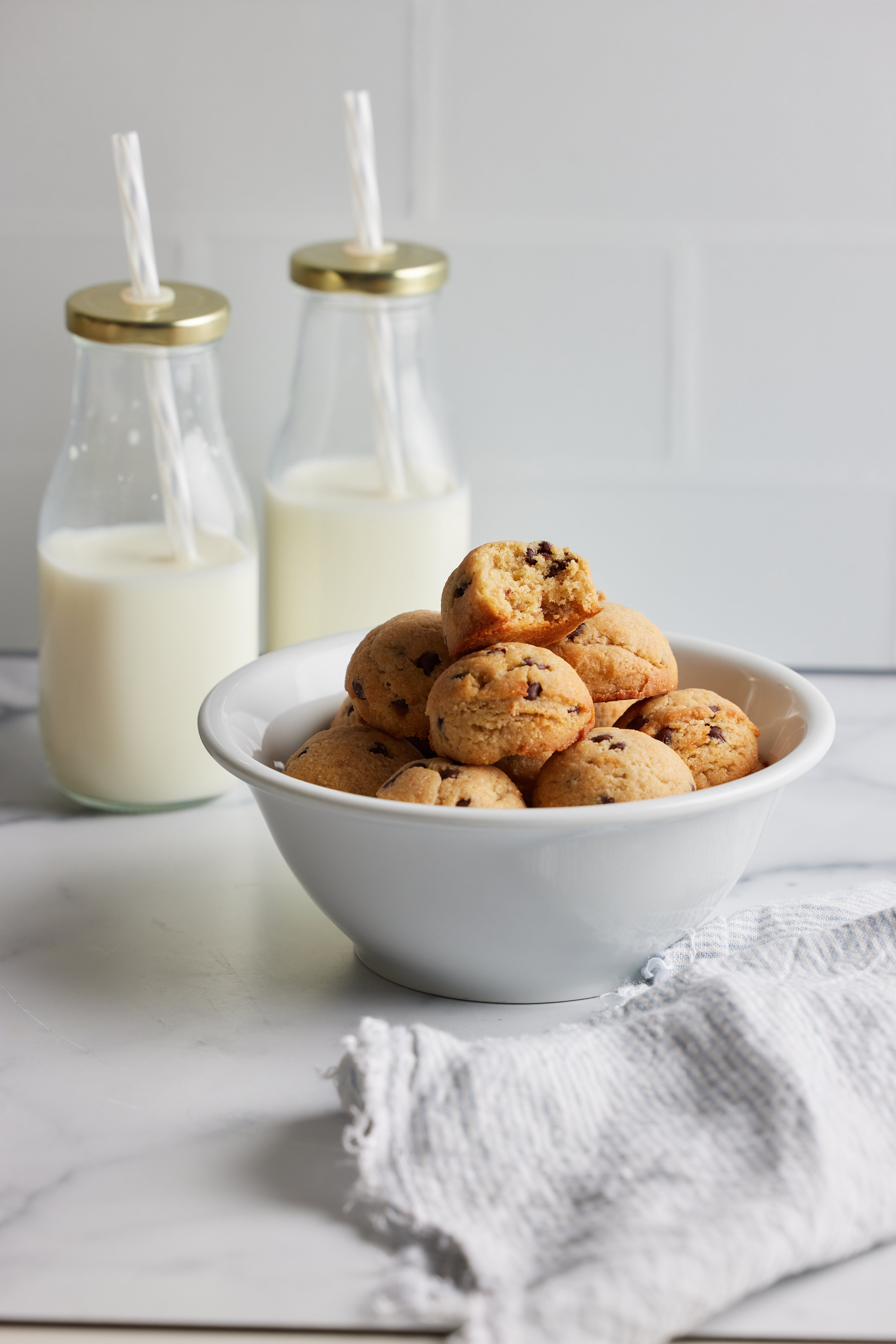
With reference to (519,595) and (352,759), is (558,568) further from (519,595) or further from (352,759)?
(352,759)

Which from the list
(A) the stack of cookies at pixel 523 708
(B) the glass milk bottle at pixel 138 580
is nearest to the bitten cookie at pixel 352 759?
(A) the stack of cookies at pixel 523 708

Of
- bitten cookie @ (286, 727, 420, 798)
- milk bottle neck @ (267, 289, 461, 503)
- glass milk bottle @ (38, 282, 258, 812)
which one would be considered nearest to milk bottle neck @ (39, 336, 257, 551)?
glass milk bottle @ (38, 282, 258, 812)

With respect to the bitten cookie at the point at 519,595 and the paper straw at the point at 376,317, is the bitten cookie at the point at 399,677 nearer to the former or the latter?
the bitten cookie at the point at 519,595

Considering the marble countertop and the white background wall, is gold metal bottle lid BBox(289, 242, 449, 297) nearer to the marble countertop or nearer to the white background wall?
the white background wall

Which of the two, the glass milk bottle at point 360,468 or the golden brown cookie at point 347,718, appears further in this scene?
the glass milk bottle at point 360,468

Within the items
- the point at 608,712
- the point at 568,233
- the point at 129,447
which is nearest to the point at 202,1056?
the point at 608,712

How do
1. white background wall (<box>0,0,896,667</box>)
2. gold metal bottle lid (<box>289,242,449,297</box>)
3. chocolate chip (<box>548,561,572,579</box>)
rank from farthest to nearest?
white background wall (<box>0,0,896,667</box>) → gold metal bottle lid (<box>289,242,449,297</box>) → chocolate chip (<box>548,561,572,579</box>)
